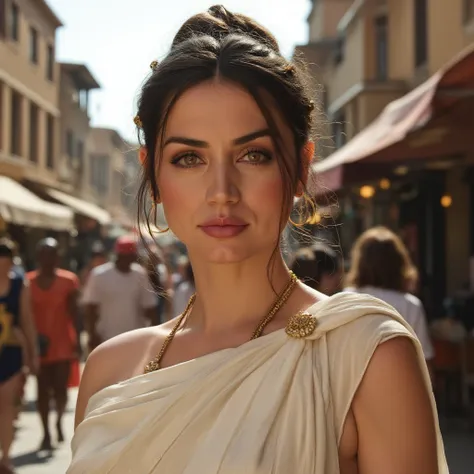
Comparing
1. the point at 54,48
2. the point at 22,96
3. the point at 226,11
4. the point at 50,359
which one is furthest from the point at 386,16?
the point at 226,11

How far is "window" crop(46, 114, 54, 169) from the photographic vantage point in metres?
31.5

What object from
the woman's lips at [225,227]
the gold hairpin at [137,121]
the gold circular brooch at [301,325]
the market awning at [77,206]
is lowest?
the gold circular brooch at [301,325]

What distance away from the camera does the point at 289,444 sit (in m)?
1.76

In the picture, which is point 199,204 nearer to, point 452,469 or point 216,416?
point 216,416

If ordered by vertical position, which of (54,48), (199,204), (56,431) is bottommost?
(56,431)

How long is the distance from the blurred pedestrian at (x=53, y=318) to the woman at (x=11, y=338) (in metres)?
1.14

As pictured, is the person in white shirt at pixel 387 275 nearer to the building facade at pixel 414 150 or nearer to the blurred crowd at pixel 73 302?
the blurred crowd at pixel 73 302

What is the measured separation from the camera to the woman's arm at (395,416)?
1.72 meters

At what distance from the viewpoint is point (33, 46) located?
2898 cm

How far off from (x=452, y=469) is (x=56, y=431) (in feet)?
11.7

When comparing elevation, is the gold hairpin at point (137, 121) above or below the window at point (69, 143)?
below

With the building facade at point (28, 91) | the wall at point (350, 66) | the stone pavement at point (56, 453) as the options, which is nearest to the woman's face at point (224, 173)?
the stone pavement at point (56, 453)

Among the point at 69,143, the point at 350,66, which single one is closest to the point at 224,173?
the point at 350,66

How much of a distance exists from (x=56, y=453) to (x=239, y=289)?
6.34 metres
